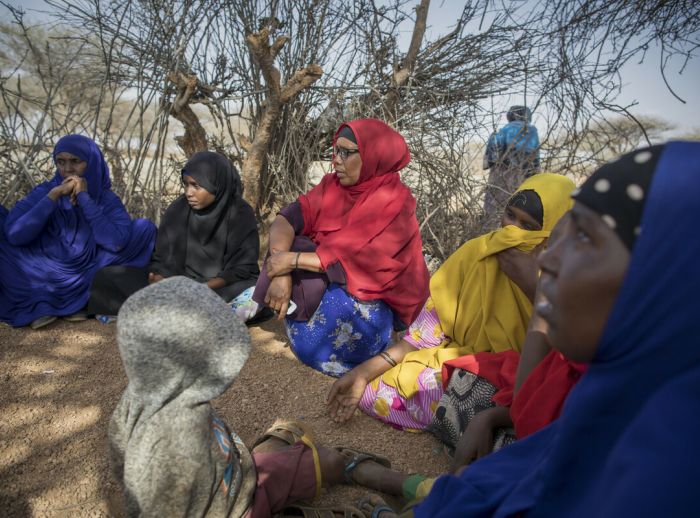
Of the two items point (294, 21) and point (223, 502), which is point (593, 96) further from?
point (223, 502)

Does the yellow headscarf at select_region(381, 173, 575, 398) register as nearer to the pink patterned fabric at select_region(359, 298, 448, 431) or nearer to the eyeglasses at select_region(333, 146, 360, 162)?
the pink patterned fabric at select_region(359, 298, 448, 431)

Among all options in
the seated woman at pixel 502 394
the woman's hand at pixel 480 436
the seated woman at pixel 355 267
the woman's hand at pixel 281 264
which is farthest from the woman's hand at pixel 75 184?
the woman's hand at pixel 480 436

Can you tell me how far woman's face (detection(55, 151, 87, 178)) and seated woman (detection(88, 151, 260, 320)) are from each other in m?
0.68

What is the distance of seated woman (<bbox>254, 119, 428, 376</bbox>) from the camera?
276 cm

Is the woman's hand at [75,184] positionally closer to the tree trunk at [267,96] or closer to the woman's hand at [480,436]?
the tree trunk at [267,96]

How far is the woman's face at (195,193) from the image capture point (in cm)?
338

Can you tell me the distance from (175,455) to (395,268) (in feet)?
5.82

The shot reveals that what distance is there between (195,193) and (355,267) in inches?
55.9

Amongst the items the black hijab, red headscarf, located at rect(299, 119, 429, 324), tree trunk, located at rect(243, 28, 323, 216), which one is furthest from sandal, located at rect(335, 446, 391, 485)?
tree trunk, located at rect(243, 28, 323, 216)

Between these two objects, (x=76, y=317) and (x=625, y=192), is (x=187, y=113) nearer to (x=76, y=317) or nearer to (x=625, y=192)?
(x=76, y=317)

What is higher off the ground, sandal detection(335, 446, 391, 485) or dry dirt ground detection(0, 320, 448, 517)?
Result: sandal detection(335, 446, 391, 485)

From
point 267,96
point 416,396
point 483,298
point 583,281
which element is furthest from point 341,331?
point 267,96

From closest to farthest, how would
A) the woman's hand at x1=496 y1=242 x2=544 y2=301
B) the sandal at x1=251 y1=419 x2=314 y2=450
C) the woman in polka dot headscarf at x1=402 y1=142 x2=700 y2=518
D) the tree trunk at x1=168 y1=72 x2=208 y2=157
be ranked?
the woman in polka dot headscarf at x1=402 y1=142 x2=700 y2=518, the sandal at x1=251 y1=419 x2=314 y2=450, the woman's hand at x1=496 y1=242 x2=544 y2=301, the tree trunk at x1=168 y1=72 x2=208 y2=157

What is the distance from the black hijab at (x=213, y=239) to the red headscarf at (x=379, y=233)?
96 cm
